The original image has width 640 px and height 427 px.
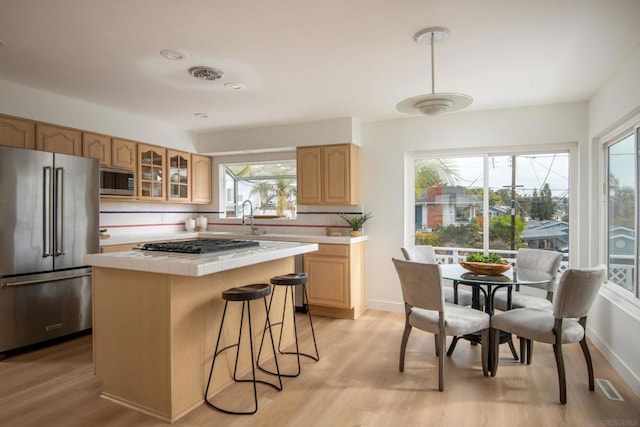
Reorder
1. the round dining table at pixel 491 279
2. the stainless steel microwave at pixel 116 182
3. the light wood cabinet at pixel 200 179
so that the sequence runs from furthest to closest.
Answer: the light wood cabinet at pixel 200 179, the stainless steel microwave at pixel 116 182, the round dining table at pixel 491 279

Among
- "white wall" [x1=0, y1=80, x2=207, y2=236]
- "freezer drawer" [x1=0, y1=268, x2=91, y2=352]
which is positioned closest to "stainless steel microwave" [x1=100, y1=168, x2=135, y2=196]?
"white wall" [x1=0, y1=80, x2=207, y2=236]

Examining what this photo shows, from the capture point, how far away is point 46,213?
3.39m

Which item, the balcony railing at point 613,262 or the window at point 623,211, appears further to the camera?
the balcony railing at point 613,262

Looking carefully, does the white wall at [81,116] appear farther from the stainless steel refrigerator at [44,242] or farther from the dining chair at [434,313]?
A: the dining chair at [434,313]

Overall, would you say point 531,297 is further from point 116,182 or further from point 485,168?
point 116,182

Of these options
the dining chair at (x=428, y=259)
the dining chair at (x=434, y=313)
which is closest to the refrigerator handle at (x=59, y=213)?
the dining chair at (x=434, y=313)

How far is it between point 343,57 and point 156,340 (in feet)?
7.72

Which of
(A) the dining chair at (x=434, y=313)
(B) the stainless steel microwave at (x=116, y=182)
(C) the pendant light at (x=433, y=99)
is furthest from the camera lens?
(B) the stainless steel microwave at (x=116, y=182)

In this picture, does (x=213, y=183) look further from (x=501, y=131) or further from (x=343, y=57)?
(x=501, y=131)

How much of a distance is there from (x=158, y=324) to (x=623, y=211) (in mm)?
3743

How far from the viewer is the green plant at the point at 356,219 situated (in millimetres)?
4734

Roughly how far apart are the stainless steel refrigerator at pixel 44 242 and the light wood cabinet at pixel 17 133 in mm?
300

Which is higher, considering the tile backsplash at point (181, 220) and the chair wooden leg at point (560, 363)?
the tile backsplash at point (181, 220)

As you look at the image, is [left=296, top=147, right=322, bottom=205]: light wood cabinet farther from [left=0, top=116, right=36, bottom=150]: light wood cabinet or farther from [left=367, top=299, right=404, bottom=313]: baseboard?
[left=0, top=116, right=36, bottom=150]: light wood cabinet
